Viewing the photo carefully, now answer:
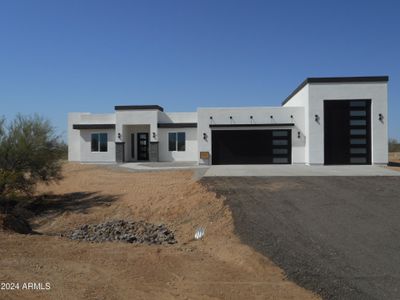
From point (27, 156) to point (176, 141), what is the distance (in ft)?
49.0

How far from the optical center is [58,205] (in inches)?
580

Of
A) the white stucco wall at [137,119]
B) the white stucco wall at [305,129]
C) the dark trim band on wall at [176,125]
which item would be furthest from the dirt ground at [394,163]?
the white stucco wall at [137,119]

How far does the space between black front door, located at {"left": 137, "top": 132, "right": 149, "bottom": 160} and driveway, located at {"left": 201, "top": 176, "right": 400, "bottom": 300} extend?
55.6ft

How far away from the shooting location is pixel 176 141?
95.2 feet

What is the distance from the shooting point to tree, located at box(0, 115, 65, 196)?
14.5 metres

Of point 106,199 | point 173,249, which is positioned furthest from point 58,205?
point 173,249

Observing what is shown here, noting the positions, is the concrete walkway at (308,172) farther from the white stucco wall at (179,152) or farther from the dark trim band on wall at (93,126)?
the dark trim band on wall at (93,126)

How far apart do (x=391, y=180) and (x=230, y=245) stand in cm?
1083

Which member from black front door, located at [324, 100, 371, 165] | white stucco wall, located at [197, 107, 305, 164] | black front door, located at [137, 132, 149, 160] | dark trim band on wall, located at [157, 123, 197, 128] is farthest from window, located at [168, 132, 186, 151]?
black front door, located at [324, 100, 371, 165]

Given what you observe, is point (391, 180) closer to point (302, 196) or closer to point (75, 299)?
point (302, 196)

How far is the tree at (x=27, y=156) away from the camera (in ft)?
47.5

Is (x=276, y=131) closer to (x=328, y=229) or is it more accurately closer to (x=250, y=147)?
(x=250, y=147)

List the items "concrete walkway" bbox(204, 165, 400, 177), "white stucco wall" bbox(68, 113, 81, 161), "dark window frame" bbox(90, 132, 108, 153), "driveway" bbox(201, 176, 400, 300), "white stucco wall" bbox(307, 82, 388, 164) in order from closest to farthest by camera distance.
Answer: "driveway" bbox(201, 176, 400, 300) < "concrete walkway" bbox(204, 165, 400, 177) < "white stucco wall" bbox(307, 82, 388, 164) < "dark window frame" bbox(90, 132, 108, 153) < "white stucco wall" bbox(68, 113, 81, 161)

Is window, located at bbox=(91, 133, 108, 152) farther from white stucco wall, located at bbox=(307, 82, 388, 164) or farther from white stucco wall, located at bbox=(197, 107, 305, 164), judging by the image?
white stucco wall, located at bbox=(307, 82, 388, 164)
